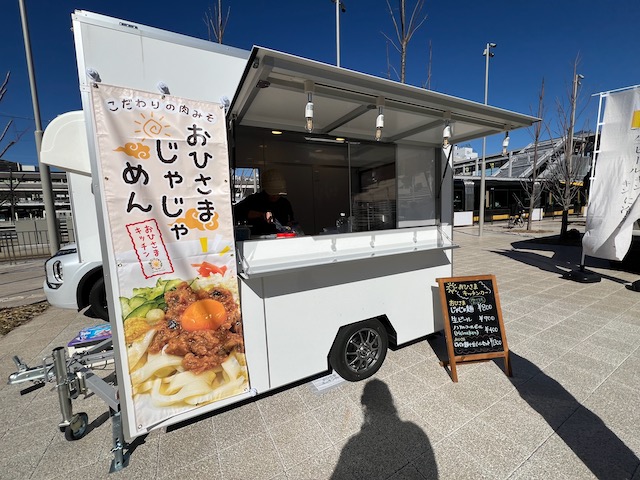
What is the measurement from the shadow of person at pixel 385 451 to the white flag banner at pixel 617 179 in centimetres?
542

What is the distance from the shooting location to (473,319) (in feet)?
9.73

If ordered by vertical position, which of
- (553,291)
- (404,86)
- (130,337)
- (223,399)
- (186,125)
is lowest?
(553,291)

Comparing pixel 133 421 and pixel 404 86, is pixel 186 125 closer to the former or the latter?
pixel 404 86

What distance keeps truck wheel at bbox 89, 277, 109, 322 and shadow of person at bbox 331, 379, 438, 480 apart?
418 centimetres

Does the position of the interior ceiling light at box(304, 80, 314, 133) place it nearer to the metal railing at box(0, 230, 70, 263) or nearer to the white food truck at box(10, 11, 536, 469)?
the white food truck at box(10, 11, 536, 469)

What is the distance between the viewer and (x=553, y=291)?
18.0 ft

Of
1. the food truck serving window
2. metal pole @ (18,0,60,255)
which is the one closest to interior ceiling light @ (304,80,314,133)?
the food truck serving window

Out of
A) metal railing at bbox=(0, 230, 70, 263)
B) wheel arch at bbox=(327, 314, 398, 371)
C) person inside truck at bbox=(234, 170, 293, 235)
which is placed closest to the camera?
wheel arch at bbox=(327, 314, 398, 371)

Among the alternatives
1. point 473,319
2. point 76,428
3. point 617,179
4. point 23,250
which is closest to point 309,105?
point 473,319

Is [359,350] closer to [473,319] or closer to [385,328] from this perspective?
[385,328]

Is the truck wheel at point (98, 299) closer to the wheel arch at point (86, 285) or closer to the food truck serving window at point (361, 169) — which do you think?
the wheel arch at point (86, 285)

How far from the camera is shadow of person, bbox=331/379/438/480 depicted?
184 centimetres

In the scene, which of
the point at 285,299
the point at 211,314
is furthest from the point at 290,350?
the point at 211,314

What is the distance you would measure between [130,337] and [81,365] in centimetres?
97
